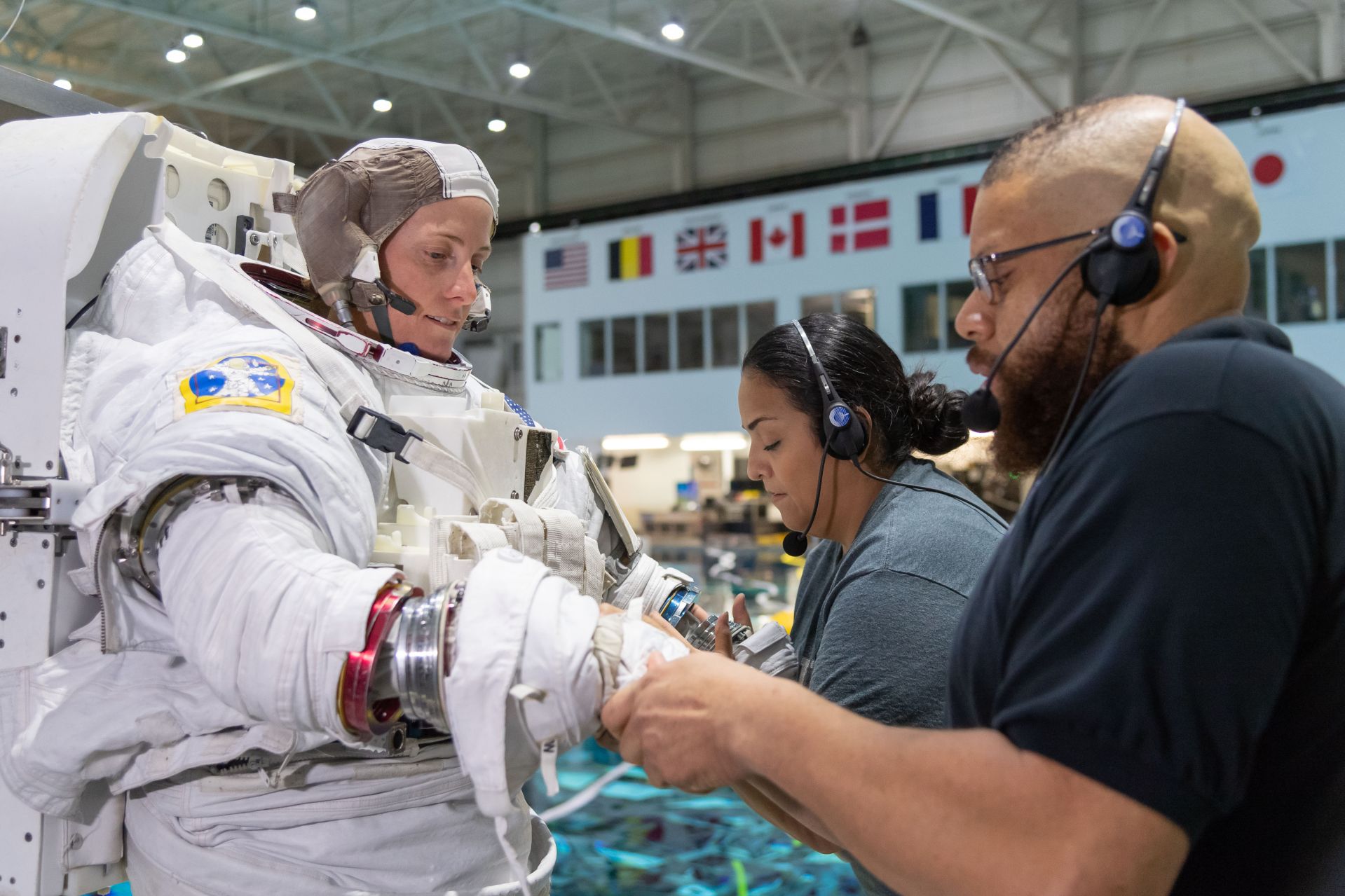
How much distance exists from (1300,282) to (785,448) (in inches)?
433

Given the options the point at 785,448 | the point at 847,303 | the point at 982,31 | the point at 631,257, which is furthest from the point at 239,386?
the point at 631,257

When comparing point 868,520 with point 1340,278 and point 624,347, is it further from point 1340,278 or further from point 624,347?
point 624,347

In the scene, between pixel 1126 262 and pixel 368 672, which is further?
pixel 368 672

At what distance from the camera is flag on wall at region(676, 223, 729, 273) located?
14.5 meters

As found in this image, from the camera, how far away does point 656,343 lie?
1530 cm

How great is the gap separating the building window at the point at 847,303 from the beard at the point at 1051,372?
11898 millimetres

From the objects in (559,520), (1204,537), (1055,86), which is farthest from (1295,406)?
(1055,86)

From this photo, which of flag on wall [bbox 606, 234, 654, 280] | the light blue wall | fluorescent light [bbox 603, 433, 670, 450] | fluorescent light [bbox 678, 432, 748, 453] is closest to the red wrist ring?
the light blue wall

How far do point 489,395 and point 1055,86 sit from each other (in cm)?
1283

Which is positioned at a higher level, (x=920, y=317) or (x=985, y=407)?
(x=920, y=317)

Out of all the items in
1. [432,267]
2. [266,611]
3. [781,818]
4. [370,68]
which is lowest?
[781,818]

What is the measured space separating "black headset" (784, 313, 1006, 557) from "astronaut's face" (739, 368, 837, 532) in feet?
0.09

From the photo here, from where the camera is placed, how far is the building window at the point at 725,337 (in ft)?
47.6

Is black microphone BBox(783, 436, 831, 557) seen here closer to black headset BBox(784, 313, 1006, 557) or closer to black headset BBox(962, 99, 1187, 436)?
black headset BBox(784, 313, 1006, 557)
